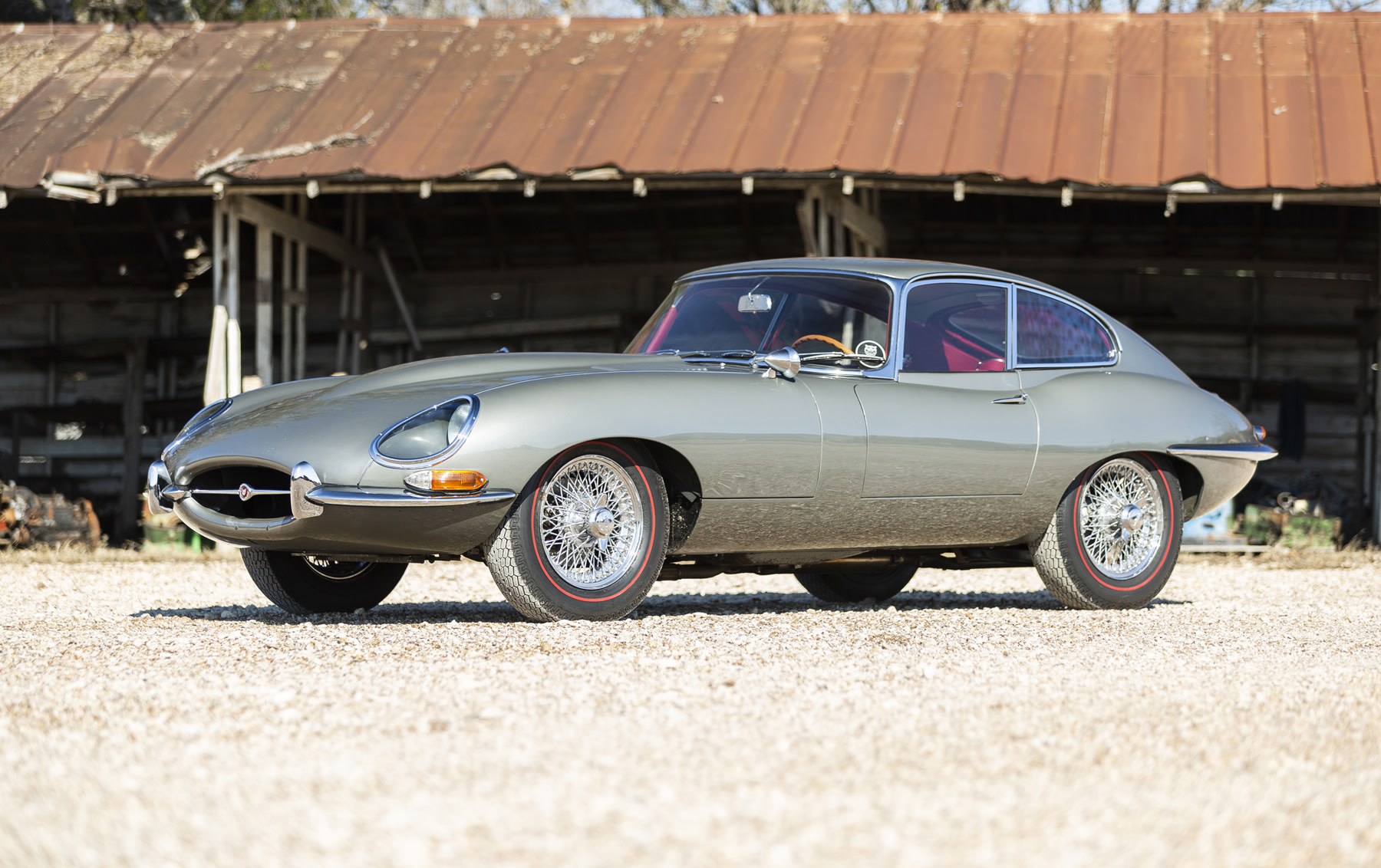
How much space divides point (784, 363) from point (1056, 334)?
1733mm

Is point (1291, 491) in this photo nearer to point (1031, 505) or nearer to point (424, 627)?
point (1031, 505)

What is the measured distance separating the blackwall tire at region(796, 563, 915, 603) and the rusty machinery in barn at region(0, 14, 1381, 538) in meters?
4.97

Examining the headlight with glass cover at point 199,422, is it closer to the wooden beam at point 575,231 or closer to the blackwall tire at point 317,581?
the blackwall tire at point 317,581

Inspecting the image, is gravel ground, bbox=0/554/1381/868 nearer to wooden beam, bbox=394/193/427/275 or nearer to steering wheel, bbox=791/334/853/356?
steering wheel, bbox=791/334/853/356

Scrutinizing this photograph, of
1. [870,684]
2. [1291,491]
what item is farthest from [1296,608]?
[1291,491]

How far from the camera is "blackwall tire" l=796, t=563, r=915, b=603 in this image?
7688mm

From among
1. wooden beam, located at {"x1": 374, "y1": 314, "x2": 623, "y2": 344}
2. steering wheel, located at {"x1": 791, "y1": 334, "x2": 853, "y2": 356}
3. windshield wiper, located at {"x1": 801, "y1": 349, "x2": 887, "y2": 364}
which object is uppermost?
wooden beam, located at {"x1": 374, "y1": 314, "x2": 623, "y2": 344}

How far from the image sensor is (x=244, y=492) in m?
5.53

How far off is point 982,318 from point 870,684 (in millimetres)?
2863

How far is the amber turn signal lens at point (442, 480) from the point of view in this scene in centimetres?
529

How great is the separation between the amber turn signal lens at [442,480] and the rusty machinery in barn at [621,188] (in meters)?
7.10

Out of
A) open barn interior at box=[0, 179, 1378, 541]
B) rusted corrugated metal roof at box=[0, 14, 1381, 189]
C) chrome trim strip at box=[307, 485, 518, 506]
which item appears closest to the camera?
chrome trim strip at box=[307, 485, 518, 506]

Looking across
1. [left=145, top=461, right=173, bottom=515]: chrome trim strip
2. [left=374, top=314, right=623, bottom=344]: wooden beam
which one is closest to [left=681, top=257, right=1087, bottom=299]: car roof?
[left=145, top=461, right=173, bottom=515]: chrome trim strip

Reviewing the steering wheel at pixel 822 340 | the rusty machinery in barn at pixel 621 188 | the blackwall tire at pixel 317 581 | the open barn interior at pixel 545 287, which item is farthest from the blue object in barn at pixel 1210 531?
the blackwall tire at pixel 317 581
